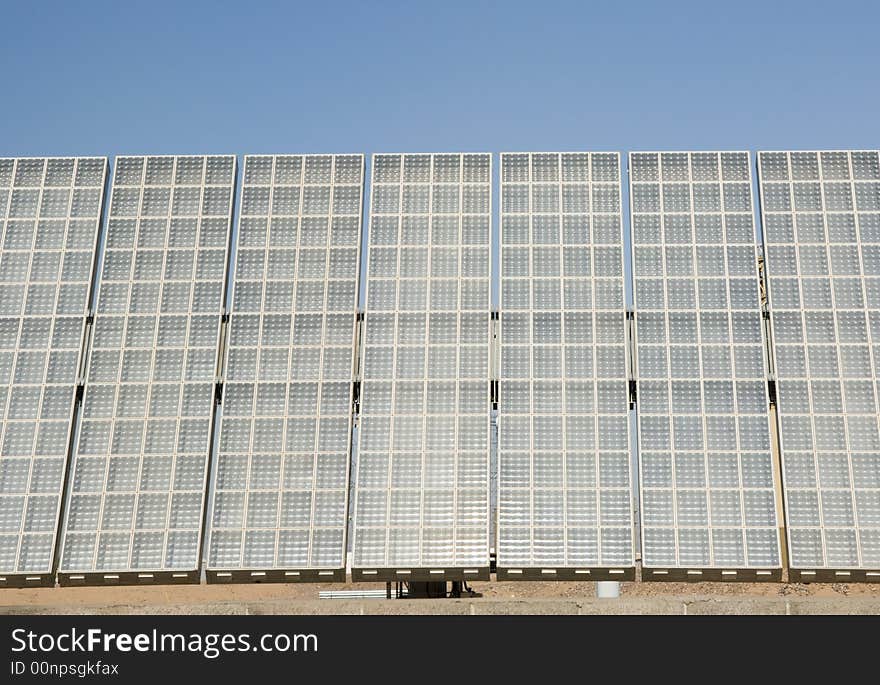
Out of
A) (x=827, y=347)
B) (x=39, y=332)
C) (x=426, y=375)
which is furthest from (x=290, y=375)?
(x=827, y=347)

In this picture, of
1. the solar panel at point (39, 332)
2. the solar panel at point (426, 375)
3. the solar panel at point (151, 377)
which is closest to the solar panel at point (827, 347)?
the solar panel at point (426, 375)

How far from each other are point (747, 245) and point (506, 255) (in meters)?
5.35

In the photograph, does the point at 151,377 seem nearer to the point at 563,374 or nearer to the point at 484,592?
the point at 563,374

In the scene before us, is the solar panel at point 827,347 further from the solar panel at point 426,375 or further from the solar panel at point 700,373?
the solar panel at point 426,375

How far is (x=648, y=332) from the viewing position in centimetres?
2006

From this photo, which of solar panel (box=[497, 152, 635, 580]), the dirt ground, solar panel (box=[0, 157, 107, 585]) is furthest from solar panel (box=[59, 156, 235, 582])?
the dirt ground

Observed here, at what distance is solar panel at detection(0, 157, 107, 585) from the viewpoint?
63.4 feet

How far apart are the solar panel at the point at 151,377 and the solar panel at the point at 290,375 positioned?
566 mm

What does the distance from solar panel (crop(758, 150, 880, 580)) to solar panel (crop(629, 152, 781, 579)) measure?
0.55 meters

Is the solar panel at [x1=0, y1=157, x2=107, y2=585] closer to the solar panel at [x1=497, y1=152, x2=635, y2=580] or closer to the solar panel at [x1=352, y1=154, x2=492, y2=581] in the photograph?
the solar panel at [x1=352, y1=154, x2=492, y2=581]

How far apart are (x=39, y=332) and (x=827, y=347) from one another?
56.8ft
